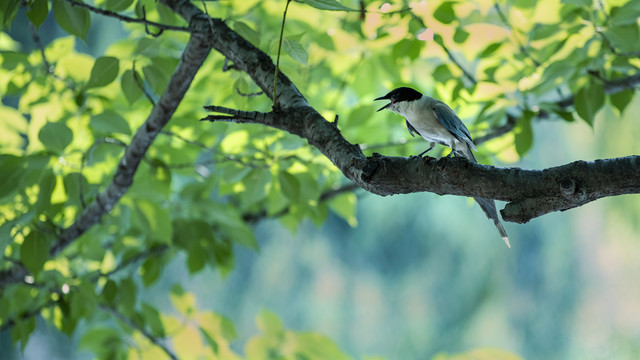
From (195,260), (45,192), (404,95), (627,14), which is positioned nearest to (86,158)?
(45,192)

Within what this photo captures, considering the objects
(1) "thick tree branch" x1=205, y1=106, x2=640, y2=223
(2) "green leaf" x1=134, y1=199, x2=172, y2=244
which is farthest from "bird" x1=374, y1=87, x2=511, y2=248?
(2) "green leaf" x1=134, y1=199, x2=172, y2=244

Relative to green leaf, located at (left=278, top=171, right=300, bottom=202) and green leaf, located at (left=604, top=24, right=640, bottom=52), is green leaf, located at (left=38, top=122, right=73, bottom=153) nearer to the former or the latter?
green leaf, located at (left=278, top=171, right=300, bottom=202)

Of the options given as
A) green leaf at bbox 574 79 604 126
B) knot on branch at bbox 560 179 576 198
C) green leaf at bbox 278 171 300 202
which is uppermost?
green leaf at bbox 574 79 604 126

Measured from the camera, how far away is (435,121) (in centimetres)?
59

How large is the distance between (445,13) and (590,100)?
24cm

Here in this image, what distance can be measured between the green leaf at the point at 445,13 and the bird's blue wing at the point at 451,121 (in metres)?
0.26

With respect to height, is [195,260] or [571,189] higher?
[571,189]

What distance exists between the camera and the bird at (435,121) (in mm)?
573

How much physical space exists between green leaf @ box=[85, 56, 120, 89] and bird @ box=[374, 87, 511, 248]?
0.32 m

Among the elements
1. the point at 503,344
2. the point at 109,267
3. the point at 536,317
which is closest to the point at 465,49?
the point at 109,267

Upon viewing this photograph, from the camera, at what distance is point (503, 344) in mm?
2475

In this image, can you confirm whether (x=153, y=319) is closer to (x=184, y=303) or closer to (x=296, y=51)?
(x=184, y=303)

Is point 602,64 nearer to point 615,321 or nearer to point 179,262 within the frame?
point 615,321

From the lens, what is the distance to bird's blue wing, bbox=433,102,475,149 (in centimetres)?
57
